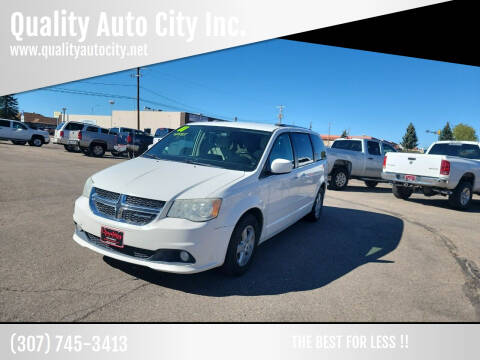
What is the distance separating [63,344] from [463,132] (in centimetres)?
10106

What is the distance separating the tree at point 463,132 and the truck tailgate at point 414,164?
87.0 m

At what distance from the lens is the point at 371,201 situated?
9.88m

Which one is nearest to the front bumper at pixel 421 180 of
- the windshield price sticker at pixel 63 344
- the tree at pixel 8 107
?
the windshield price sticker at pixel 63 344

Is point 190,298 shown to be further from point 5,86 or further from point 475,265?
point 5,86

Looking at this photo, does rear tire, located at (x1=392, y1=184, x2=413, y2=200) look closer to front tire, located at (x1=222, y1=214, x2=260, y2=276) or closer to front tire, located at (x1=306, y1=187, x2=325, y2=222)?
front tire, located at (x1=306, y1=187, x2=325, y2=222)

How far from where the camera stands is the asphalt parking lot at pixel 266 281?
294cm

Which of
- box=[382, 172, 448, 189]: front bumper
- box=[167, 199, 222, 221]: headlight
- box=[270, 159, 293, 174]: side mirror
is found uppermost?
box=[270, 159, 293, 174]: side mirror

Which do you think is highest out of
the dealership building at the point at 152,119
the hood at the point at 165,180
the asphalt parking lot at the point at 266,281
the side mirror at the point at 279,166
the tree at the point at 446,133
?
the tree at the point at 446,133

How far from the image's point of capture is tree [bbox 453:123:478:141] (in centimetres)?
8100

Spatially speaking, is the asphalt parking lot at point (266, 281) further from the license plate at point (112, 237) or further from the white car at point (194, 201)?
the license plate at point (112, 237)

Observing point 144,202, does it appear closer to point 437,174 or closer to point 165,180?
point 165,180

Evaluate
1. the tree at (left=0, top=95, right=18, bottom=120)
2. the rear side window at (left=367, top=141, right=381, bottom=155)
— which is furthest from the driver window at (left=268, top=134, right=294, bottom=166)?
the tree at (left=0, top=95, right=18, bottom=120)

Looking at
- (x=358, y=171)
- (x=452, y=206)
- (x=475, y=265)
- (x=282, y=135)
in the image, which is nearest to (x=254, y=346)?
(x=282, y=135)

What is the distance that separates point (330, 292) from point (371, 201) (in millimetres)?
7103
